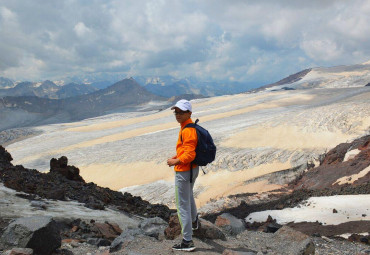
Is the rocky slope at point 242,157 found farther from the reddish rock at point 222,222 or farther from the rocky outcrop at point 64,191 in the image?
the reddish rock at point 222,222

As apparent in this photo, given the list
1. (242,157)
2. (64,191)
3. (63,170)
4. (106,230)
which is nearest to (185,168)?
(106,230)

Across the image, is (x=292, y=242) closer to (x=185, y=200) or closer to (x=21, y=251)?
(x=185, y=200)

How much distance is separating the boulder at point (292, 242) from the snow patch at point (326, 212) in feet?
13.8

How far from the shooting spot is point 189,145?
19.0 ft

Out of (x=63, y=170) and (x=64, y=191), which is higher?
(x=63, y=170)

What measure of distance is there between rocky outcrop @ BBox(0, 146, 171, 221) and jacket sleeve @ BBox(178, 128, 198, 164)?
781 centimetres

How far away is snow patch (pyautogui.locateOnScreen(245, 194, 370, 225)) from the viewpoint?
36.8ft

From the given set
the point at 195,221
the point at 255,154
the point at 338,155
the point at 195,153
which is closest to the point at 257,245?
the point at 195,221

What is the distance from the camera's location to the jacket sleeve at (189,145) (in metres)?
5.73

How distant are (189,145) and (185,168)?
0.46 metres

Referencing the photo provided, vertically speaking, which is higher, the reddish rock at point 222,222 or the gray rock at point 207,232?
the gray rock at point 207,232

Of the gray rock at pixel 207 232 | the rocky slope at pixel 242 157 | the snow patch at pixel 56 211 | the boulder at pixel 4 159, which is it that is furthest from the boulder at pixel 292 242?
the boulder at pixel 4 159

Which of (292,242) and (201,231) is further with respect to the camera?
(292,242)

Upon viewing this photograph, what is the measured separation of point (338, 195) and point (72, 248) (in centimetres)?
1089
